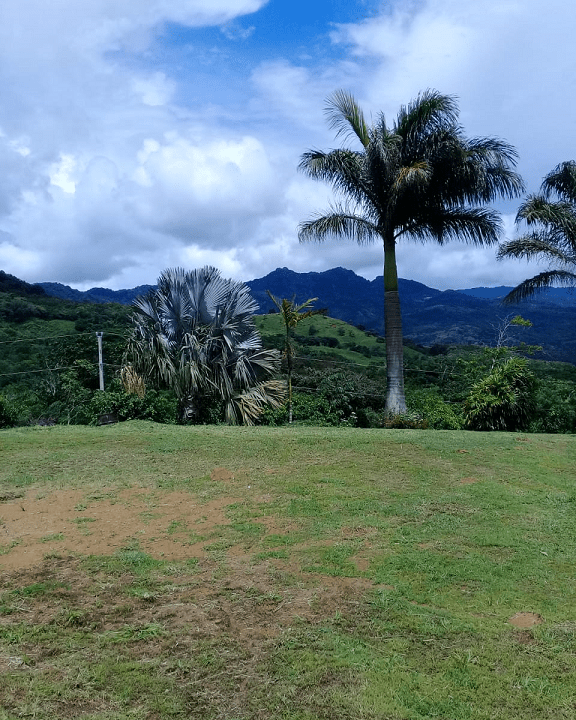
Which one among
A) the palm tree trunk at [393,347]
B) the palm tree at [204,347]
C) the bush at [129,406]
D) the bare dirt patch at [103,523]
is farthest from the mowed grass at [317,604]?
the palm tree trunk at [393,347]

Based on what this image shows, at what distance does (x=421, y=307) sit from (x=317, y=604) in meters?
138

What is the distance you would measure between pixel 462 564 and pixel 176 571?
2.37 meters

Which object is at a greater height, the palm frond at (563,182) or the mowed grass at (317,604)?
the palm frond at (563,182)

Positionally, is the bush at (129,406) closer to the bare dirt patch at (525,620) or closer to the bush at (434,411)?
the bush at (434,411)

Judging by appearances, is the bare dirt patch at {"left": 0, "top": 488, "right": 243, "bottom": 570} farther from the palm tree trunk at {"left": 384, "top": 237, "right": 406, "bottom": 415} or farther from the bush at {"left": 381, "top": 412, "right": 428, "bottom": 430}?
the palm tree trunk at {"left": 384, "top": 237, "right": 406, "bottom": 415}

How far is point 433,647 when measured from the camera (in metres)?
3.98

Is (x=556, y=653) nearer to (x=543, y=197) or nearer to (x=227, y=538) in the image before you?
(x=227, y=538)

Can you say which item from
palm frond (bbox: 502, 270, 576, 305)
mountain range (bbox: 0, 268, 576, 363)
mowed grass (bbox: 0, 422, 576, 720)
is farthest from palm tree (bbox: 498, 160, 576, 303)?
mountain range (bbox: 0, 268, 576, 363)

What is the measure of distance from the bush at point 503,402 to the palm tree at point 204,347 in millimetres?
4051

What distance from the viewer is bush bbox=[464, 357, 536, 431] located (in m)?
12.9

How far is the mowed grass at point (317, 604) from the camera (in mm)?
3455

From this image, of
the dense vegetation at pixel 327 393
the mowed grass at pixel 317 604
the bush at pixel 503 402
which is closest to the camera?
the mowed grass at pixel 317 604

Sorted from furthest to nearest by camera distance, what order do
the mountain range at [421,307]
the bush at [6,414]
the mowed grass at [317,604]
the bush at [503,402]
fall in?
1. the mountain range at [421,307]
2. the bush at [6,414]
3. the bush at [503,402]
4. the mowed grass at [317,604]

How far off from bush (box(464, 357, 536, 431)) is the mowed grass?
433 cm
